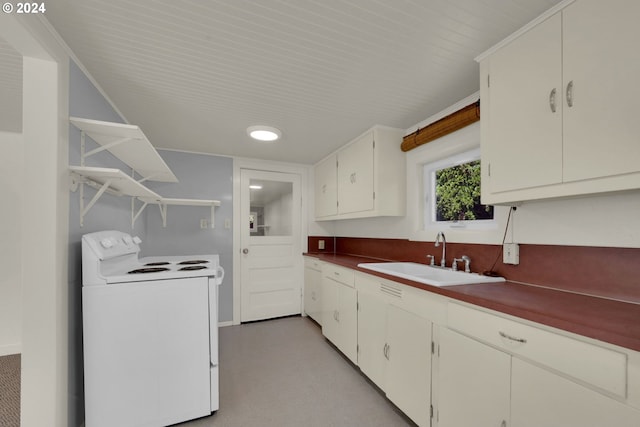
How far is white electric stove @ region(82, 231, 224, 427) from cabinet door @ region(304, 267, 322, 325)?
1619 millimetres

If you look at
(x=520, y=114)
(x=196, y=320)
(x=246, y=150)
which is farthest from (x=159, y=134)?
(x=520, y=114)

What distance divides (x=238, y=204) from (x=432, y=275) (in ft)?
8.42

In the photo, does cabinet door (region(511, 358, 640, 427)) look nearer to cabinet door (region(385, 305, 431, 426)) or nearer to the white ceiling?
cabinet door (region(385, 305, 431, 426))

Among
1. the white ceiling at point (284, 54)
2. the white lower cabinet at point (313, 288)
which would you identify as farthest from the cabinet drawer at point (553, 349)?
the white lower cabinet at point (313, 288)

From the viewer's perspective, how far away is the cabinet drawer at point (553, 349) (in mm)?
783

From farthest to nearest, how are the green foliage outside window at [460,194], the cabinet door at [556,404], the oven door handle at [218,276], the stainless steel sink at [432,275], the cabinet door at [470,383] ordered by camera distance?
the green foliage outside window at [460,194]
the oven door handle at [218,276]
the stainless steel sink at [432,275]
the cabinet door at [470,383]
the cabinet door at [556,404]

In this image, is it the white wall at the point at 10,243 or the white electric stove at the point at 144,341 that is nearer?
the white electric stove at the point at 144,341

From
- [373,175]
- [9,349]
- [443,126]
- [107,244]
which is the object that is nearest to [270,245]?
[373,175]

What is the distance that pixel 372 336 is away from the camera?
1975mm

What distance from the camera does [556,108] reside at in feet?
3.73

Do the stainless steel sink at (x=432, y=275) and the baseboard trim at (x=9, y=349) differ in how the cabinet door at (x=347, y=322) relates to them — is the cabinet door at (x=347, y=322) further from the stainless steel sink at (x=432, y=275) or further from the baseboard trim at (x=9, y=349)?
the baseboard trim at (x=9, y=349)

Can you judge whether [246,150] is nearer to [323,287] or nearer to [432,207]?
[323,287]

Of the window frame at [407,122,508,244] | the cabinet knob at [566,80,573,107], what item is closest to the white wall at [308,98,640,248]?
the window frame at [407,122,508,244]

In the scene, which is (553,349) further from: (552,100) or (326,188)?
(326,188)
